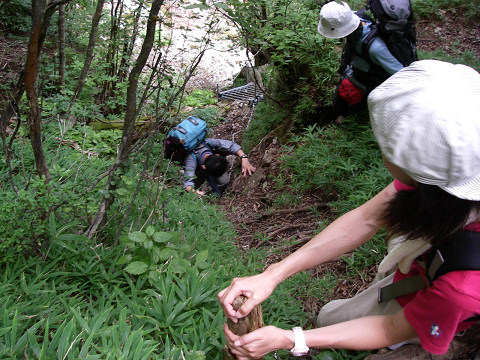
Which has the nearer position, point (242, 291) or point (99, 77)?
point (242, 291)

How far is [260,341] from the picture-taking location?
139 centimetres

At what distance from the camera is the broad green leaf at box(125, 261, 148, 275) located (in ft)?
7.22

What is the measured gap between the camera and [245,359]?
1.49 metres

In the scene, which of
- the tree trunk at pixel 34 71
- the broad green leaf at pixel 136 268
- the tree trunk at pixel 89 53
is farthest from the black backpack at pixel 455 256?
the tree trunk at pixel 89 53

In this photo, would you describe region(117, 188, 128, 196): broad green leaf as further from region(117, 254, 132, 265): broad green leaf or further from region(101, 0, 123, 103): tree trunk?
region(101, 0, 123, 103): tree trunk

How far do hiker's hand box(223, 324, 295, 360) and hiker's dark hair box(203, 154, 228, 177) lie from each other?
4.15 m

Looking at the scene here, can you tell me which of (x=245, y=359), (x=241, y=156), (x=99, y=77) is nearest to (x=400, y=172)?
(x=245, y=359)

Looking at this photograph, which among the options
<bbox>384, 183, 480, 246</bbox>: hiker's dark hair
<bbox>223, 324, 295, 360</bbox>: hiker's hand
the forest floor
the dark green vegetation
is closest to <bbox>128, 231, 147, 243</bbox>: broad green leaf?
the dark green vegetation

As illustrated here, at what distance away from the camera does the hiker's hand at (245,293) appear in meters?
1.39

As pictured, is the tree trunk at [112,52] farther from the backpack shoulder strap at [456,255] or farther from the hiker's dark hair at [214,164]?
the backpack shoulder strap at [456,255]

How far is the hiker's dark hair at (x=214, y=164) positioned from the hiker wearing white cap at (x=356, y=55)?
6.64 feet

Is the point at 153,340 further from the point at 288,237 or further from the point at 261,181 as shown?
the point at 261,181

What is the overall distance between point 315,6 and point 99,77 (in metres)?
3.91

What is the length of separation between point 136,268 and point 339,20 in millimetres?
3267
